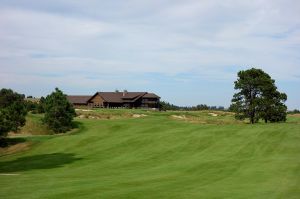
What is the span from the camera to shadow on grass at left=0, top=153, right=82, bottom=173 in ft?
118

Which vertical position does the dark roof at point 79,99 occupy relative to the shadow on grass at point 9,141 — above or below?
above

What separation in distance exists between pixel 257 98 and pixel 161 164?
3891cm

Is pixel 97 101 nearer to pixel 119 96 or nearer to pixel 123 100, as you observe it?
pixel 119 96

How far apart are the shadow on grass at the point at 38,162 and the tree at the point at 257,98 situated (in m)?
35.3

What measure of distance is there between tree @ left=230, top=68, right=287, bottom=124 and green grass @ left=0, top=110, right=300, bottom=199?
56.7 feet

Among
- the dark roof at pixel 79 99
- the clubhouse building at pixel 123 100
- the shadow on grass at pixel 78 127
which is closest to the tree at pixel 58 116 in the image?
the shadow on grass at pixel 78 127

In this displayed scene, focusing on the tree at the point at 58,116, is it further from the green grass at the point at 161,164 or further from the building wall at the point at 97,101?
the building wall at the point at 97,101

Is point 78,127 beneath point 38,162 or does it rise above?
above

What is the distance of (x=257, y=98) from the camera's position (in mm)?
69250

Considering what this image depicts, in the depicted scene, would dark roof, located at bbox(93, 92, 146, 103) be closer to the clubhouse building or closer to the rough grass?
the clubhouse building

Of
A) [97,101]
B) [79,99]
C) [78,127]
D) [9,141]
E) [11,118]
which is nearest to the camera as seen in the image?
[9,141]

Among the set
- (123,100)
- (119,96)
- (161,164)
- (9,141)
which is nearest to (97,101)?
(119,96)

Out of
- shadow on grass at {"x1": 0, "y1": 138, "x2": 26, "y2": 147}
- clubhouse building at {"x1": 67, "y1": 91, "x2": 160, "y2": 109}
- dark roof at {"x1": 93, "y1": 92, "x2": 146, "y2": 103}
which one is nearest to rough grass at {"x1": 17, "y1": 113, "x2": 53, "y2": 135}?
shadow on grass at {"x1": 0, "y1": 138, "x2": 26, "y2": 147}

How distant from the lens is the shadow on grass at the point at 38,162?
3608cm
